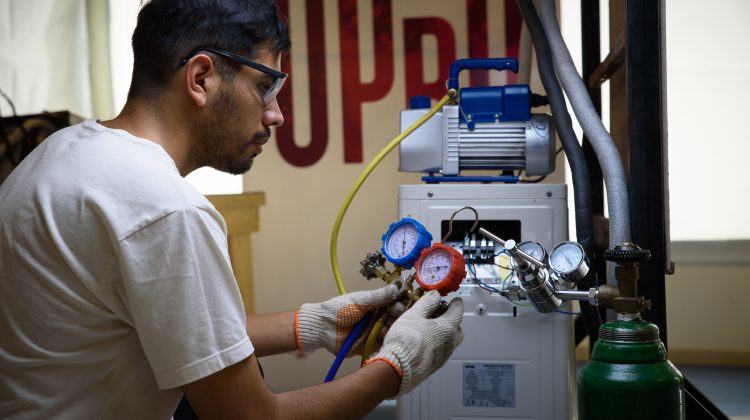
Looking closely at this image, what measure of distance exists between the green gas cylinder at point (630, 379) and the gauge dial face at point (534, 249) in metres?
0.38

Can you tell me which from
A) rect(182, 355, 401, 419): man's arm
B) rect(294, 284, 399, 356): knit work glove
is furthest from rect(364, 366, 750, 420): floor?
rect(182, 355, 401, 419): man's arm

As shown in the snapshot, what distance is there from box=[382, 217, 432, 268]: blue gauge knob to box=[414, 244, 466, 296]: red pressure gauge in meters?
0.03

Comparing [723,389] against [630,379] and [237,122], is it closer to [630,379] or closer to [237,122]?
[630,379]

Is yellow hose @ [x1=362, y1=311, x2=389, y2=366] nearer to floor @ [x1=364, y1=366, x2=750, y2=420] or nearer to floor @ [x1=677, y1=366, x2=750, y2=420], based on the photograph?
floor @ [x1=364, y1=366, x2=750, y2=420]

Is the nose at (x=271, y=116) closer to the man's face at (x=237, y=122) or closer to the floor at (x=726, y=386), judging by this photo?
the man's face at (x=237, y=122)

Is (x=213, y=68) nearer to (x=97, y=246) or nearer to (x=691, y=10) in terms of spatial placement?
(x=97, y=246)

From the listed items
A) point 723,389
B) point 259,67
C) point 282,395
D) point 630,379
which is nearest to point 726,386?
point 723,389

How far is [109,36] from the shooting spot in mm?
3115

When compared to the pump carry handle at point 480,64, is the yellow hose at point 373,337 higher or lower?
lower

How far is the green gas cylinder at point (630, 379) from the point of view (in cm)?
87

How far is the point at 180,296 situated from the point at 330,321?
22.6 inches

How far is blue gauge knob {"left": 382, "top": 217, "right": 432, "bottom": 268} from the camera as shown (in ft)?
4.32

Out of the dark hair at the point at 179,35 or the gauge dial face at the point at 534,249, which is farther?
the gauge dial face at the point at 534,249

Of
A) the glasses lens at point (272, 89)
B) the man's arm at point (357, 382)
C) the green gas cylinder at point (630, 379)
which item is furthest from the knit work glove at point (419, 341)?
the glasses lens at point (272, 89)
